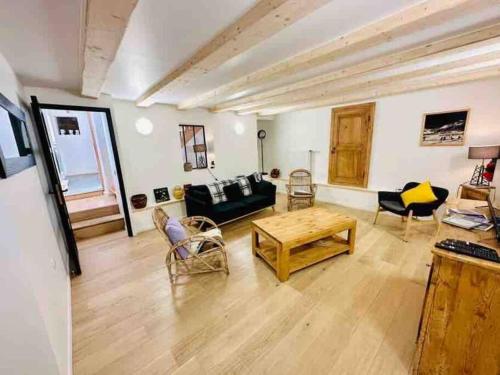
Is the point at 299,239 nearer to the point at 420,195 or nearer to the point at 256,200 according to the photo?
the point at 256,200

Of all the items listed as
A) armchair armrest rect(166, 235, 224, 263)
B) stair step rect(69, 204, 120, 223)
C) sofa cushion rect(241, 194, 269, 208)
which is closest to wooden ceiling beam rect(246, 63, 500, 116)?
sofa cushion rect(241, 194, 269, 208)

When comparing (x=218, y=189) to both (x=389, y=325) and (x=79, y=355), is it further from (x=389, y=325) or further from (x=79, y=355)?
(x=389, y=325)

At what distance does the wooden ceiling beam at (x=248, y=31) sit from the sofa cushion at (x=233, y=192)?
2.25 meters

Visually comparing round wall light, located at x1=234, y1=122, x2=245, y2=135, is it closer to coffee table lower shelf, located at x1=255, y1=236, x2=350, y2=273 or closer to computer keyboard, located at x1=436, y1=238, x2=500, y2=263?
coffee table lower shelf, located at x1=255, y1=236, x2=350, y2=273

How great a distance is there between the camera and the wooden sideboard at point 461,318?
1058 millimetres

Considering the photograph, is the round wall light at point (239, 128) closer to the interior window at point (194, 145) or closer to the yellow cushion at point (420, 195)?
the interior window at point (194, 145)

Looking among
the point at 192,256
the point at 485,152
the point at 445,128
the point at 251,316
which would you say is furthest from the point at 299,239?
the point at 445,128

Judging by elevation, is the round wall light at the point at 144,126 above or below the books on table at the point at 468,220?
above

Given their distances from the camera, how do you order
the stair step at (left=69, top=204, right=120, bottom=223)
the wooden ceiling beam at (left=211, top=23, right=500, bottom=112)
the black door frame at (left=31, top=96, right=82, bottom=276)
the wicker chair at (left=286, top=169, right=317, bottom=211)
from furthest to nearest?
the wicker chair at (left=286, top=169, right=317, bottom=211), the stair step at (left=69, top=204, right=120, bottom=223), the black door frame at (left=31, top=96, right=82, bottom=276), the wooden ceiling beam at (left=211, top=23, right=500, bottom=112)

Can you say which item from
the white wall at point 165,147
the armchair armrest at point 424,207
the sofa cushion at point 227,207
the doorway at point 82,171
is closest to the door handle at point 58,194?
the doorway at point 82,171

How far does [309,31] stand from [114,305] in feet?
9.64

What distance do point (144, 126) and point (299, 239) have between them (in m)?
3.20

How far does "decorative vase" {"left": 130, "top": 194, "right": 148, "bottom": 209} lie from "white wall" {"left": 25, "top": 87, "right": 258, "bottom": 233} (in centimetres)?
9

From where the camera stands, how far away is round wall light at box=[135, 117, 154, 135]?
3.54m
